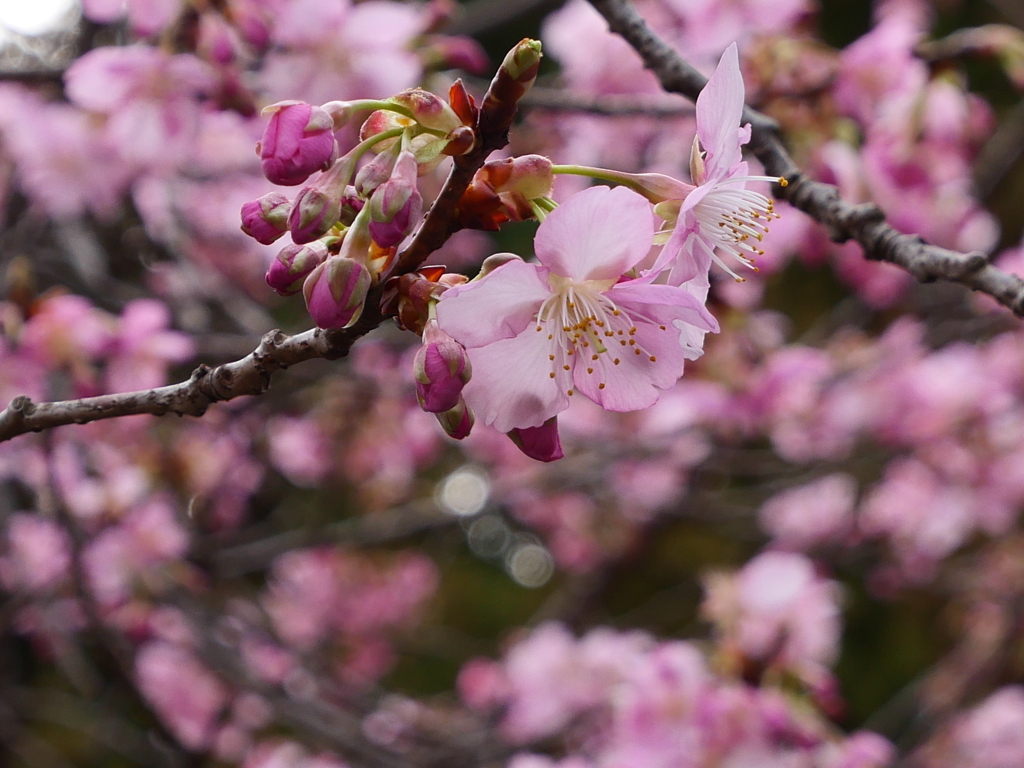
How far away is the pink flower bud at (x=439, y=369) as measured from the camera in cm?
47

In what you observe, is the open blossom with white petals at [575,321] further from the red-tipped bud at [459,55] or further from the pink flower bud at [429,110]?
the red-tipped bud at [459,55]

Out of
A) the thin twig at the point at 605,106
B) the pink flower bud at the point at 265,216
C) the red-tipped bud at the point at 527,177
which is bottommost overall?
the red-tipped bud at the point at 527,177

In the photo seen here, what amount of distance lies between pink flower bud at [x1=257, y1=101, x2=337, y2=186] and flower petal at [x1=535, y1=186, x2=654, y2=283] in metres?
0.14

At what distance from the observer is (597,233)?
19.7 inches

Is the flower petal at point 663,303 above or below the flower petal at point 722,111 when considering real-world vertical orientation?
below

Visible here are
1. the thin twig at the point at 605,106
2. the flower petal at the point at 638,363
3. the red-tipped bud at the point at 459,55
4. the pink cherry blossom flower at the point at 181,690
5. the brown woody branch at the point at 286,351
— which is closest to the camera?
the brown woody branch at the point at 286,351

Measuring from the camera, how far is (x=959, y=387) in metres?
2.23

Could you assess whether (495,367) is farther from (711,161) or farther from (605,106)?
(605,106)

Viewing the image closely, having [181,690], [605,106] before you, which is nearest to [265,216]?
[605,106]

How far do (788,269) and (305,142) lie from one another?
4.74 metres

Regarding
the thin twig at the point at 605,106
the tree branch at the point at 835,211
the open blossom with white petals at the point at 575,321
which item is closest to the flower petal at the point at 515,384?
the open blossom with white petals at the point at 575,321

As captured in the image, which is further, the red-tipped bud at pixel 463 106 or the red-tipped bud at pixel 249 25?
the red-tipped bud at pixel 249 25

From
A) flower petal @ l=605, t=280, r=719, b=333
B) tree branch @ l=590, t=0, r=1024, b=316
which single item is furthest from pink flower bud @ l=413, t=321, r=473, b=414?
tree branch @ l=590, t=0, r=1024, b=316

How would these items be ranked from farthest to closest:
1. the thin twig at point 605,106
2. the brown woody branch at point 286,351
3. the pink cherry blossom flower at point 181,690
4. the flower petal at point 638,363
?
the pink cherry blossom flower at point 181,690, the thin twig at point 605,106, the flower petal at point 638,363, the brown woody branch at point 286,351
